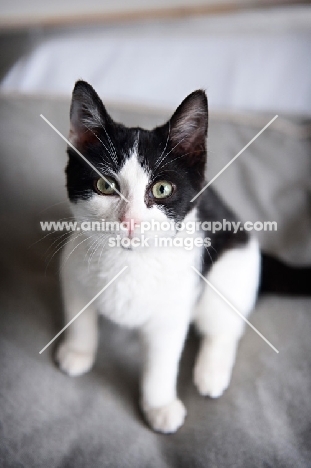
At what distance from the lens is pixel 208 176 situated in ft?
2.92

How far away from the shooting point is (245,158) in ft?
4.35

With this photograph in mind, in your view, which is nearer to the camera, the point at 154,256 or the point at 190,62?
the point at 154,256

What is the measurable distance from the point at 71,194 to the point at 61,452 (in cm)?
45

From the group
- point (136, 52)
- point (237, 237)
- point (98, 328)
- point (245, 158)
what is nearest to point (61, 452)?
point (98, 328)

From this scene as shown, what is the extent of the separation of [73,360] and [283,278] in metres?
0.53

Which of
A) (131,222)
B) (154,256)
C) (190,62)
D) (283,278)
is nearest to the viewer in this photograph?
(131,222)

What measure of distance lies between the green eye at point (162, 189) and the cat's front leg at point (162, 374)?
0.24m

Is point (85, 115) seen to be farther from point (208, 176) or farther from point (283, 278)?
point (283, 278)

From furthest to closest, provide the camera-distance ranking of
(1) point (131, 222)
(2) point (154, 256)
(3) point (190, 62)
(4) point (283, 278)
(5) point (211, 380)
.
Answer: (3) point (190, 62), (4) point (283, 278), (5) point (211, 380), (2) point (154, 256), (1) point (131, 222)

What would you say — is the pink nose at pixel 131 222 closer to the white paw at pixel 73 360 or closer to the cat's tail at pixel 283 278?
the white paw at pixel 73 360

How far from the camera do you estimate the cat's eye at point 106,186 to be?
2.22ft

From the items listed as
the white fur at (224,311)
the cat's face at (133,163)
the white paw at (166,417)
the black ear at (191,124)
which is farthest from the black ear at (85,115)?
the white paw at (166,417)

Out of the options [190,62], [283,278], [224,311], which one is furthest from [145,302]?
[190,62]

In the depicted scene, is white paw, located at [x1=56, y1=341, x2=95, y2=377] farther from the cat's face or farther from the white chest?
the cat's face
